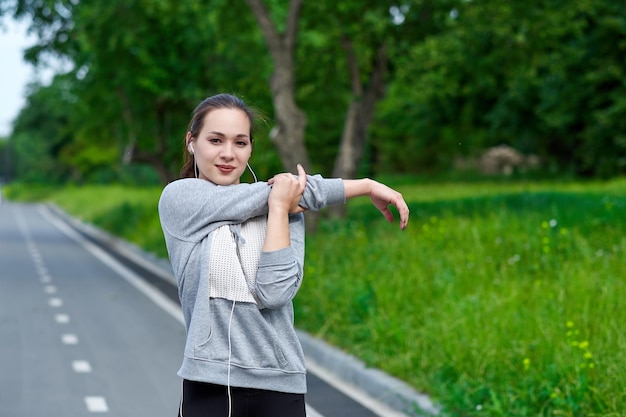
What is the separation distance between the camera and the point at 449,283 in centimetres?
1050

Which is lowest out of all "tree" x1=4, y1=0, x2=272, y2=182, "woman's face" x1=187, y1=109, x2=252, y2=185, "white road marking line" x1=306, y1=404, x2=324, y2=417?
"white road marking line" x1=306, y1=404, x2=324, y2=417

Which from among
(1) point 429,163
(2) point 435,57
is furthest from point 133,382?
(1) point 429,163

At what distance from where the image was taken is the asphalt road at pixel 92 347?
26.4ft

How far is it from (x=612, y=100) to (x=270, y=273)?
41534 mm

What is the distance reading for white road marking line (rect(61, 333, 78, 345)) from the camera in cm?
1105

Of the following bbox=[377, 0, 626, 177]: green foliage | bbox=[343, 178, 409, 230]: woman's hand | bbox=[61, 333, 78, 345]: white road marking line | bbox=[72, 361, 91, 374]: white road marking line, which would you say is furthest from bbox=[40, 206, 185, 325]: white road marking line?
bbox=[343, 178, 409, 230]: woman's hand

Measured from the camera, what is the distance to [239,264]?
3154mm

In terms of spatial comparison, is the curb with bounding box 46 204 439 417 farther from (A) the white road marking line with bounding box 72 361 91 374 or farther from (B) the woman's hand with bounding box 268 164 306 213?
(B) the woman's hand with bounding box 268 164 306 213

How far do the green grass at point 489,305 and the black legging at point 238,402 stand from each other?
122 inches

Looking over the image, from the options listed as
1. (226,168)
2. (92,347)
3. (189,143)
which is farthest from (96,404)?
(226,168)

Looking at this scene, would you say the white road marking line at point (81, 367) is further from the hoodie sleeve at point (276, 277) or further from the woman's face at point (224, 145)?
the hoodie sleeve at point (276, 277)

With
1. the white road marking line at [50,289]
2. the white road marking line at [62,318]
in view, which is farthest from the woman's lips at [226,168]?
the white road marking line at [50,289]

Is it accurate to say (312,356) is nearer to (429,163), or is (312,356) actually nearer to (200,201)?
(200,201)

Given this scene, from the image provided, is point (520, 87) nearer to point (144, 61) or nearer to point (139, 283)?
point (144, 61)
